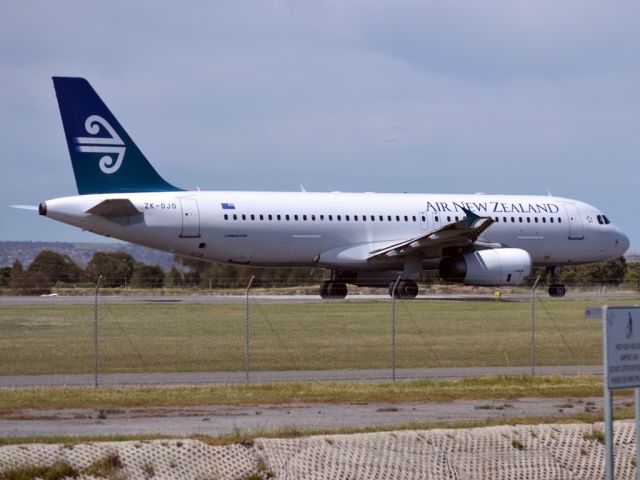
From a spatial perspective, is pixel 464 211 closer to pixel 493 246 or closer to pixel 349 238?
pixel 493 246

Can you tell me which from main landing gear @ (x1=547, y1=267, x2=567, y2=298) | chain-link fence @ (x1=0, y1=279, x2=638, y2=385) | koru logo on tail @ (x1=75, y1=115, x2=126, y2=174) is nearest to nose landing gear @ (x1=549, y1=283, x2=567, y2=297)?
main landing gear @ (x1=547, y1=267, x2=567, y2=298)

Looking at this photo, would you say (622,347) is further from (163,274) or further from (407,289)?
(163,274)

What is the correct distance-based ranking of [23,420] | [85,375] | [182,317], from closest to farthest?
1. [23,420]
2. [85,375]
3. [182,317]

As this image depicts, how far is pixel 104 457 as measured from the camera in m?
11.4

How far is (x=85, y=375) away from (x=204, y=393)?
340cm

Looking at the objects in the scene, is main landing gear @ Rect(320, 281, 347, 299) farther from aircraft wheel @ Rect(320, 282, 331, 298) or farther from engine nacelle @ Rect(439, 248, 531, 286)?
engine nacelle @ Rect(439, 248, 531, 286)

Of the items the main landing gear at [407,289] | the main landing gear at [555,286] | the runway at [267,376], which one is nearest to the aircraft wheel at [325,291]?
the main landing gear at [407,289]

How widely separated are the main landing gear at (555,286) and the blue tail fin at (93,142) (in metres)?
15.2

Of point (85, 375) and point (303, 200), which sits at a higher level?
point (303, 200)

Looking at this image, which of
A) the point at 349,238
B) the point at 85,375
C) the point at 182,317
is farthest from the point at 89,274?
the point at 85,375

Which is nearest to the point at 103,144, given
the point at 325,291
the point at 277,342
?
the point at 325,291

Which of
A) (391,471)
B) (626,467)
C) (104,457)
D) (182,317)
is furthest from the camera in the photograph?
(182,317)

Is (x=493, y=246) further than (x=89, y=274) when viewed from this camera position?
No

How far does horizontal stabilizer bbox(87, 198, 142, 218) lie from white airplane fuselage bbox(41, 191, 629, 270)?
0.53ft
